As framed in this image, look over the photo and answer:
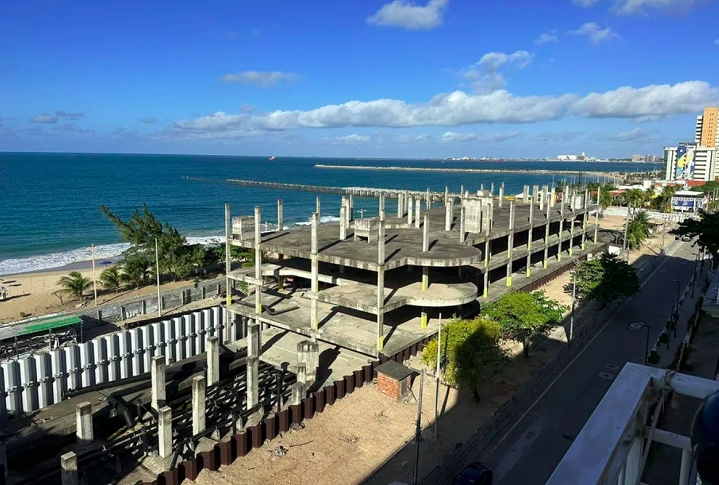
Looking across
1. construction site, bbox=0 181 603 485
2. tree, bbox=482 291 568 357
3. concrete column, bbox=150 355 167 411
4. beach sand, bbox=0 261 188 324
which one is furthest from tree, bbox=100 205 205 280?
tree, bbox=482 291 568 357

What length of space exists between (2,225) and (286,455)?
97179 mm

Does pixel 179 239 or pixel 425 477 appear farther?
pixel 179 239

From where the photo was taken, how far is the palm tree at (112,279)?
52031 mm

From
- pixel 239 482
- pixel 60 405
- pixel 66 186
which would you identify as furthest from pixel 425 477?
pixel 66 186

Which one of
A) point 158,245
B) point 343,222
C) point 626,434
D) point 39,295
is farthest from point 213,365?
point 39,295

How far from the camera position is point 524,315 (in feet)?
112

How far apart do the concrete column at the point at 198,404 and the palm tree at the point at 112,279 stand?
31.6m

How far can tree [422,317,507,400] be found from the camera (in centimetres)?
2825

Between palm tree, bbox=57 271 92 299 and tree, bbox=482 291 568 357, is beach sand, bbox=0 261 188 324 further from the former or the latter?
tree, bbox=482 291 568 357

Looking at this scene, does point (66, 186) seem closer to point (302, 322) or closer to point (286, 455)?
point (302, 322)

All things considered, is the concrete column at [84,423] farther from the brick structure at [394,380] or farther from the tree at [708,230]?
the tree at [708,230]

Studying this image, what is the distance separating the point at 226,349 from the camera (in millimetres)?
38219

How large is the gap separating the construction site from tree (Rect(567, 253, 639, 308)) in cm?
550

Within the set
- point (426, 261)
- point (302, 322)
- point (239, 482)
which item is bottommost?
point (239, 482)
